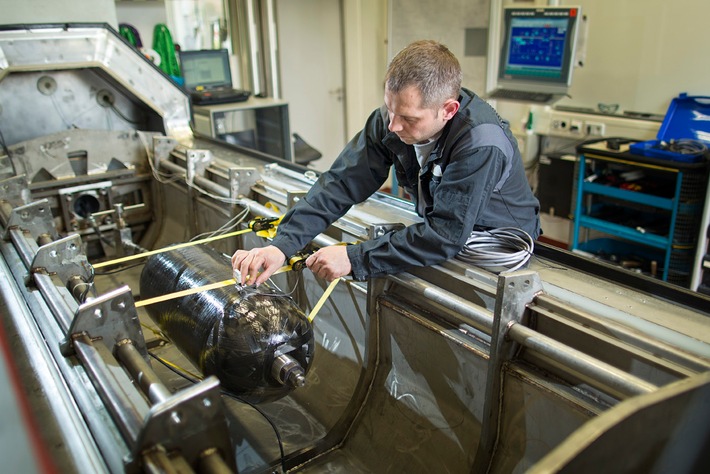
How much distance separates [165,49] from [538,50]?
326 centimetres

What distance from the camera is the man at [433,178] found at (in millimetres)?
1357

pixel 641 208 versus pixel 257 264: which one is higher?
pixel 257 264

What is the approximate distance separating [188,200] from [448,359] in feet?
5.03

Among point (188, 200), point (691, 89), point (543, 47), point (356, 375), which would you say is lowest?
point (356, 375)

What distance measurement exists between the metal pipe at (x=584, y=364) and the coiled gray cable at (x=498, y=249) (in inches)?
8.5

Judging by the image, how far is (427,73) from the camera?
136 cm

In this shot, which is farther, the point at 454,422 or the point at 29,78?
the point at 29,78

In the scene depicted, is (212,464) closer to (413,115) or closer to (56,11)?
(413,115)

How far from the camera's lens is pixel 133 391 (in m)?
1.03

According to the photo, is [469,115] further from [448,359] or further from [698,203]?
[698,203]

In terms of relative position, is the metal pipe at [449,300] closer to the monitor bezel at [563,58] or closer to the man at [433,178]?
the man at [433,178]

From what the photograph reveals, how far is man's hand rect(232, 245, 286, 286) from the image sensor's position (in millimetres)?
1486

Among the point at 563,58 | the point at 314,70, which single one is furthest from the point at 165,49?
the point at 563,58

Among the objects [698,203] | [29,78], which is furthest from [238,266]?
[698,203]
